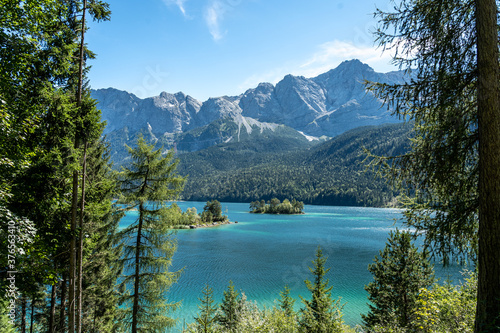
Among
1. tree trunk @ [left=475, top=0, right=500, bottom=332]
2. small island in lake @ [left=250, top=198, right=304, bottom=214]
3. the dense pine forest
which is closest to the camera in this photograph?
tree trunk @ [left=475, top=0, right=500, bottom=332]

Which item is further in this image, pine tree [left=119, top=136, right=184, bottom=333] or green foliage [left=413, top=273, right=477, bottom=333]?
pine tree [left=119, top=136, right=184, bottom=333]

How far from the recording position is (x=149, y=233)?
34.3 ft

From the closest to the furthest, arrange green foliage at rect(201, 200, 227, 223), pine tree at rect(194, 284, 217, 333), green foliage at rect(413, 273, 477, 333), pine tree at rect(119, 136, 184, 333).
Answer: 1. green foliage at rect(413, 273, 477, 333)
2. pine tree at rect(194, 284, 217, 333)
3. pine tree at rect(119, 136, 184, 333)
4. green foliage at rect(201, 200, 227, 223)

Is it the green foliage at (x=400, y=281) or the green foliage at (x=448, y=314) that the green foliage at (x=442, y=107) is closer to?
the green foliage at (x=448, y=314)

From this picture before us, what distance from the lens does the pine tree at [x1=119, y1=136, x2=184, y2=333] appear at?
33.3 feet

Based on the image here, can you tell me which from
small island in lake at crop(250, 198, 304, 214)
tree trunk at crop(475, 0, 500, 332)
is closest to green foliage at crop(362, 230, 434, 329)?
tree trunk at crop(475, 0, 500, 332)

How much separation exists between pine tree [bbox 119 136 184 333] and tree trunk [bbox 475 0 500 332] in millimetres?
9499

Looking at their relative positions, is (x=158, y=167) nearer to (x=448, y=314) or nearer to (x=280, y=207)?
(x=448, y=314)

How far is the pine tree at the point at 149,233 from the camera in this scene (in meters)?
10.2

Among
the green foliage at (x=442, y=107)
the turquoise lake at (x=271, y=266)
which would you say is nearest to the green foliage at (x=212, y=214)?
the turquoise lake at (x=271, y=266)

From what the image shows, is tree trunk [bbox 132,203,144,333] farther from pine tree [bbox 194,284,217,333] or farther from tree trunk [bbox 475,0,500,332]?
tree trunk [bbox 475,0,500,332]

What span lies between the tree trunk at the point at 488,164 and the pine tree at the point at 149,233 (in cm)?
950

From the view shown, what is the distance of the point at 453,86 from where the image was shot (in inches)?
186

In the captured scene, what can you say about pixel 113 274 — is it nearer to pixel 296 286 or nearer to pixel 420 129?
pixel 420 129
